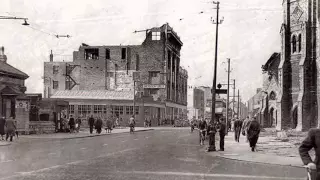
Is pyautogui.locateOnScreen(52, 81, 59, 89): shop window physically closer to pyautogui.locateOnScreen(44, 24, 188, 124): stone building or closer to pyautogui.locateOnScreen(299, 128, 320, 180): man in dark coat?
pyautogui.locateOnScreen(44, 24, 188, 124): stone building

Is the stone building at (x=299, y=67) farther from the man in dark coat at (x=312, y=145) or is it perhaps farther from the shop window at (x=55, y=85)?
the shop window at (x=55, y=85)

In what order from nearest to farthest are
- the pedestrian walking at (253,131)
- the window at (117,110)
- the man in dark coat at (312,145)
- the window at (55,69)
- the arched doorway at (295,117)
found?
the man in dark coat at (312,145) → the pedestrian walking at (253,131) → the arched doorway at (295,117) → the window at (117,110) → the window at (55,69)

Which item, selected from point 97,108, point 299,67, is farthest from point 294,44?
point 97,108

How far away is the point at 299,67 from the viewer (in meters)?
41.6

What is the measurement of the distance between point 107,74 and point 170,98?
13.5 meters

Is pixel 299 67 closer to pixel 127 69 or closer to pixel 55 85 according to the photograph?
pixel 127 69

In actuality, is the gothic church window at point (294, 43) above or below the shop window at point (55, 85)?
above

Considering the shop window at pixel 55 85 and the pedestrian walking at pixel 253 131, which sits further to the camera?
the shop window at pixel 55 85

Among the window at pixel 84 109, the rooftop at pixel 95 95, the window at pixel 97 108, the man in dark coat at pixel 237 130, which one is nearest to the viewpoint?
the man in dark coat at pixel 237 130

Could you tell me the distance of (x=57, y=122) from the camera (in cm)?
4119

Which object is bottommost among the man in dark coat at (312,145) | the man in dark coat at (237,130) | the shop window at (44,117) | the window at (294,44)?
the man in dark coat at (237,130)

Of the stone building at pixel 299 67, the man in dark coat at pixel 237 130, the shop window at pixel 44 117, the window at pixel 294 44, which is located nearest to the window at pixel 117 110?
the shop window at pixel 44 117

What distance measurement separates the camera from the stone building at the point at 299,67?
131ft

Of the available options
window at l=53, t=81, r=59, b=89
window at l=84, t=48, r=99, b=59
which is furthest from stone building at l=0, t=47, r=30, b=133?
window at l=53, t=81, r=59, b=89
